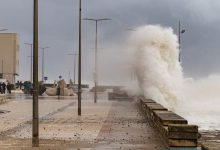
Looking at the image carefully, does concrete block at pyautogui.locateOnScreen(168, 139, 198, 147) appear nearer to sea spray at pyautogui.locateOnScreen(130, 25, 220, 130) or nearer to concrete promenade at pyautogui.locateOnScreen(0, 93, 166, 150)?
concrete promenade at pyautogui.locateOnScreen(0, 93, 166, 150)

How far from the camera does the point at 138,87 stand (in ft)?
222

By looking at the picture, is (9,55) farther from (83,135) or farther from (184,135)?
(184,135)

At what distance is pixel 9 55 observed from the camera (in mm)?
145250

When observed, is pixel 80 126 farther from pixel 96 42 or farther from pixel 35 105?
pixel 96 42

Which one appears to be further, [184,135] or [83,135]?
[83,135]

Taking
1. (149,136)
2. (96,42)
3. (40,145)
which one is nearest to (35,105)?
(40,145)

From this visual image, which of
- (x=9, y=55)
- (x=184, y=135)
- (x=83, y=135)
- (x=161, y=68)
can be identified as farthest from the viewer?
(x=9, y=55)

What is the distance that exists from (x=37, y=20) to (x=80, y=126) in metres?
8.15

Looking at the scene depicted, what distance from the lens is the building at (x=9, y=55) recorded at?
144 m

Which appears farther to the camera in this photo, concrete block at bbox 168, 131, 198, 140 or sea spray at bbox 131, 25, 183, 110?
sea spray at bbox 131, 25, 183, 110

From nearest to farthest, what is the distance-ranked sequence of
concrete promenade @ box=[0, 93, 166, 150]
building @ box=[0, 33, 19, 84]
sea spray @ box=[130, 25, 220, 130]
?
concrete promenade @ box=[0, 93, 166, 150], sea spray @ box=[130, 25, 220, 130], building @ box=[0, 33, 19, 84]

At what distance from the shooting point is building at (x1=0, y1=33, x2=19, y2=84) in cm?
14450

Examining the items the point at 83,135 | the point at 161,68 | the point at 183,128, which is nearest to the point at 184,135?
the point at 183,128

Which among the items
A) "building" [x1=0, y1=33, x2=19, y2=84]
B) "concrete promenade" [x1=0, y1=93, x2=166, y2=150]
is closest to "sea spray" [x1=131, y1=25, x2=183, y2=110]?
"concrete promenade" [x1=0, y1=93, x2=166, y2=150]
